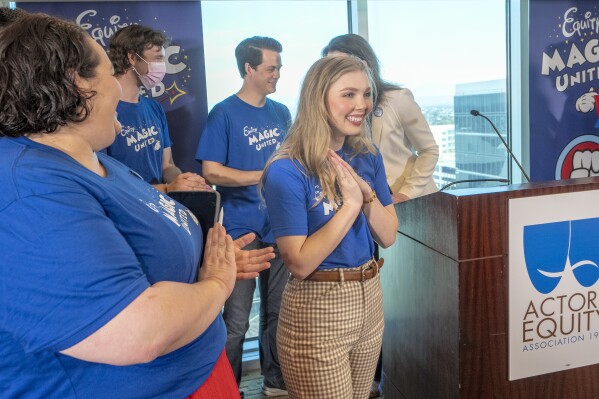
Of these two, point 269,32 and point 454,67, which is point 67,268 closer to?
point 269,32

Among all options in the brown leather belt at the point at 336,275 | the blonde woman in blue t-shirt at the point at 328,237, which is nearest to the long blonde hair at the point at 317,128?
the blonde woman in blue t-shirt at the point at 328,237

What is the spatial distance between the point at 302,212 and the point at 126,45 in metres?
1.37

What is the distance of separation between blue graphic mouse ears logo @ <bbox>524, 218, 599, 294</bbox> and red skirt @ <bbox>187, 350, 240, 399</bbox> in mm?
954

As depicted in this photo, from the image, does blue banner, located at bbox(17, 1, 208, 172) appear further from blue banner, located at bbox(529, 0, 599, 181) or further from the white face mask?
blue banner, located at bbox(529, 0, 599, 181)

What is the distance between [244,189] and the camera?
9.02 feet

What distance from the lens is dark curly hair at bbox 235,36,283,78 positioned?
2.82m

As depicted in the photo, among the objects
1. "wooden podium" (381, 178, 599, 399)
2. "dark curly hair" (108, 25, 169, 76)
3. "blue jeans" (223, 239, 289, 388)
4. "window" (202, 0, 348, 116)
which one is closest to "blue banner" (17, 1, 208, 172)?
"window" (202, 0, 348, 116)

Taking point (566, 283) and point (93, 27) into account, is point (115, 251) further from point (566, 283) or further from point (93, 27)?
point (93, 27)

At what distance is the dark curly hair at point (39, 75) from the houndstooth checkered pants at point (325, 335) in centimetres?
91

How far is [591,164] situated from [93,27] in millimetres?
3242

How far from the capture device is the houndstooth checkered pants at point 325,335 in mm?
1575

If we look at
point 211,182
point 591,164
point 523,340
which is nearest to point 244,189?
point 211,182

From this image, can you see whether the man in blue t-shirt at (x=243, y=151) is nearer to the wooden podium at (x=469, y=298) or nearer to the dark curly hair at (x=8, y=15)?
the wooden podium at (x=469, y=298)

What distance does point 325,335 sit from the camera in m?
1.58
